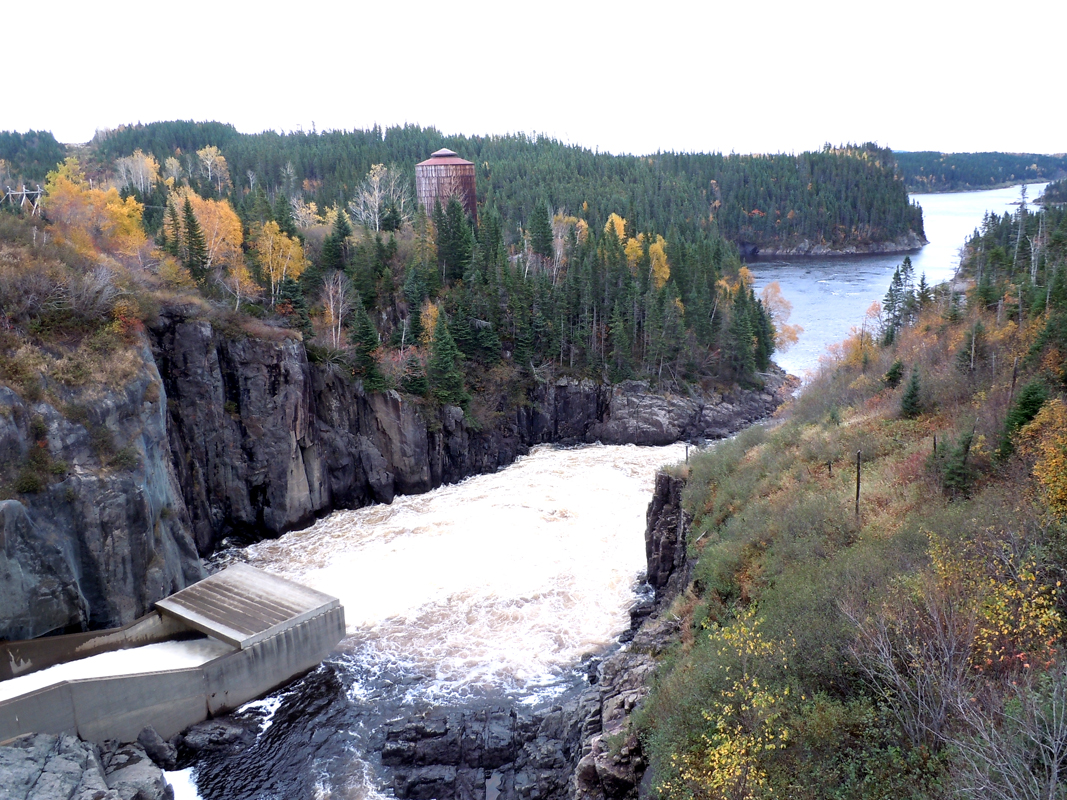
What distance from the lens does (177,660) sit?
24.7 m

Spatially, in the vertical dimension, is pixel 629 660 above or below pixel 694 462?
below

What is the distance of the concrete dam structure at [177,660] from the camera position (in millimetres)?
21734

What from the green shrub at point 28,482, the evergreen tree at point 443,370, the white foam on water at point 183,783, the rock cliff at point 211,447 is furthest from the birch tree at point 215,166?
the white foam on water at point 183,783

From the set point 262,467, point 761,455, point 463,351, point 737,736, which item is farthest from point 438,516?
point 737,736

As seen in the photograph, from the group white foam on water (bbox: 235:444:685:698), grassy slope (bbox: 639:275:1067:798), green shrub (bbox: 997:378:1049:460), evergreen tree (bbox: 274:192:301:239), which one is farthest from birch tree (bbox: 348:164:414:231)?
green shrub (bbox: 997:378:1049:460)

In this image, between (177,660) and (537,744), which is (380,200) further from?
(537,744)

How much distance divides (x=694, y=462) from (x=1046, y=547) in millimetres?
17511

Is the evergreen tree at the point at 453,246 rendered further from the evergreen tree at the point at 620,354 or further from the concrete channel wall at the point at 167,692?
the concrete channel wall at the point at 167,692

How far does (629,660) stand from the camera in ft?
77.5

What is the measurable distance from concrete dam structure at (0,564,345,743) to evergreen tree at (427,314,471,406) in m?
19.9

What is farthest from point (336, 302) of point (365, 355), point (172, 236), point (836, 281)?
point (836, 281)

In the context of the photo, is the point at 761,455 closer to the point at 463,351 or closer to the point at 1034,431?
the point at 1034,431

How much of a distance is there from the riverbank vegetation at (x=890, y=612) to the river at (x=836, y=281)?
136 feet

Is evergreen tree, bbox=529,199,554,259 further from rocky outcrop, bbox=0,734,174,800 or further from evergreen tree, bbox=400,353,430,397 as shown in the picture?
rocky outcrop, bbox=0,734,174,800
